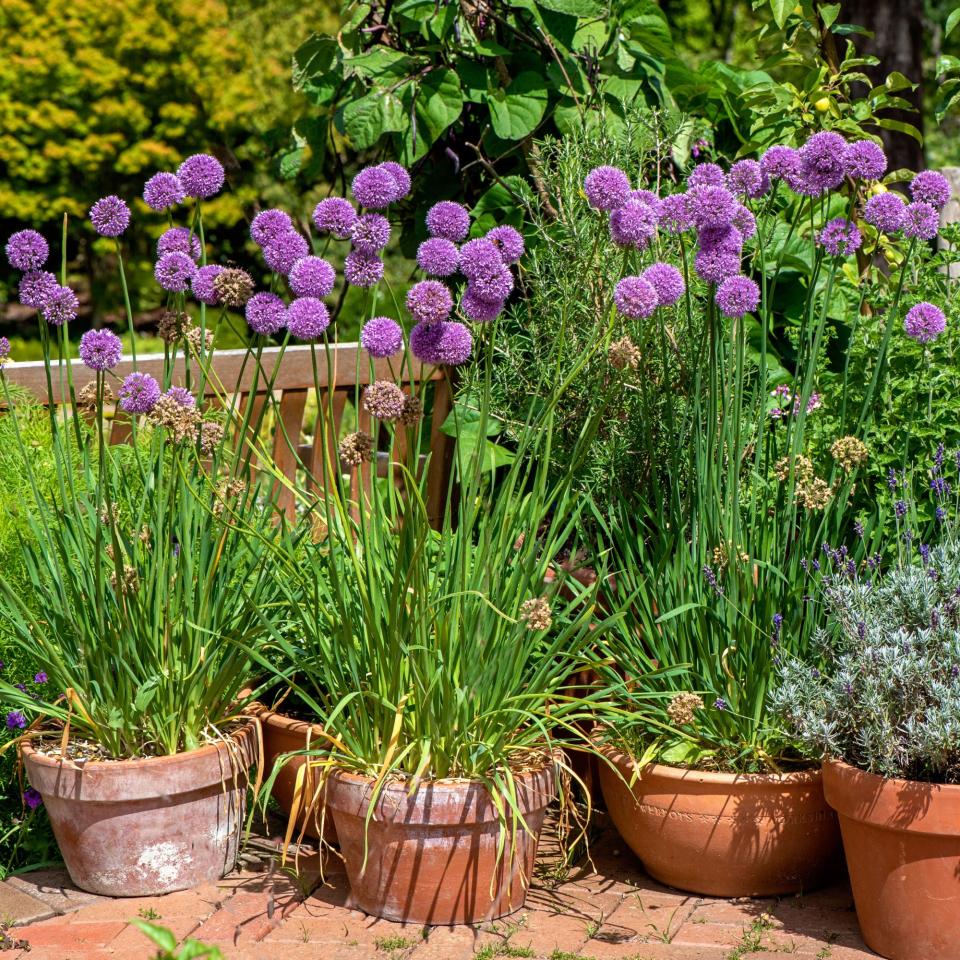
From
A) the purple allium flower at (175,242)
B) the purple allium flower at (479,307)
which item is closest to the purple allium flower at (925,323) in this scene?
the purple allium flower at (479,307)

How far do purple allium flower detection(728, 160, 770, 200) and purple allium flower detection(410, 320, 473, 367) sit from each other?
0.88 meters

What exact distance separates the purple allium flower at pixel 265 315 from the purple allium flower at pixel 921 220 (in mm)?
1524

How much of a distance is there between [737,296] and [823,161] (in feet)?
1.25

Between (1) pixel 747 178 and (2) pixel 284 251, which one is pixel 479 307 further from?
(1) pixel 747 178

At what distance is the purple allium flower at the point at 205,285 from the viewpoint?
293 cm

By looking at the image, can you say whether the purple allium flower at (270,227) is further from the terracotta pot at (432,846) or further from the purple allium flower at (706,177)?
the terracotta pot at (432,846)

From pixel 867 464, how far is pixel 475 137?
2.30 meters

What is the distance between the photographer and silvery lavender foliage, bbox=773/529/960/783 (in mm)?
2742

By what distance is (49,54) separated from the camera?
14523mm

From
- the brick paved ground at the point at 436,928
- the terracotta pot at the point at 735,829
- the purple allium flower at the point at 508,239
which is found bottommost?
the brick paved ground at the point at 436,928

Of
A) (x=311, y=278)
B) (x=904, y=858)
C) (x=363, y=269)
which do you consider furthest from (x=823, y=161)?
(x=904, y=858)

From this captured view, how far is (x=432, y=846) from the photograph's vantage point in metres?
2.94

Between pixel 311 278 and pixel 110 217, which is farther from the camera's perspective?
pixel 110 217

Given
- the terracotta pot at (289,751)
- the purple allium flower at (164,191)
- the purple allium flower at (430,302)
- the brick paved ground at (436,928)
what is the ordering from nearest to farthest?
the purple allium flower at (430,302), the brick paved ground at (436,928), the purple allium flower at (164,191), the terracotta pot at (289,751)
